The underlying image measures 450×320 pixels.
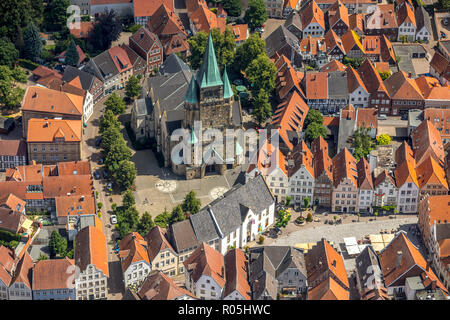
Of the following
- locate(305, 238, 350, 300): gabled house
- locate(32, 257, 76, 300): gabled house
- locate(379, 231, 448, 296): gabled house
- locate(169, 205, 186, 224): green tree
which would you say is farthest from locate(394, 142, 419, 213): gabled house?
locate(32, 257, 76, 300): gabled house

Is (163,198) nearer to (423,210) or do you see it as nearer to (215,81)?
(215,81)

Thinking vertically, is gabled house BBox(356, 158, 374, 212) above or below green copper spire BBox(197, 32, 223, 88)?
below

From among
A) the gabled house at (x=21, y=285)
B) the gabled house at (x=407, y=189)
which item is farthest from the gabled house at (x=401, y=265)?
the gabled house at (x=21, y=285)

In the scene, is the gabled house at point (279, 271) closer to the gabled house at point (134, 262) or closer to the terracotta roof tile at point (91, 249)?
the gabled house at point (134, 262)

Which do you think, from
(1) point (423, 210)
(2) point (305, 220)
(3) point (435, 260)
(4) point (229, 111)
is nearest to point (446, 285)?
(3) point (435, 260)

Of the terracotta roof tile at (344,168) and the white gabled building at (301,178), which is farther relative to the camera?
the white gabled building at (301,178)

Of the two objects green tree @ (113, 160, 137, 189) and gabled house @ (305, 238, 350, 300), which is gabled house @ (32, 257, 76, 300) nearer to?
green tree @ (113, 160, 137, 189)
